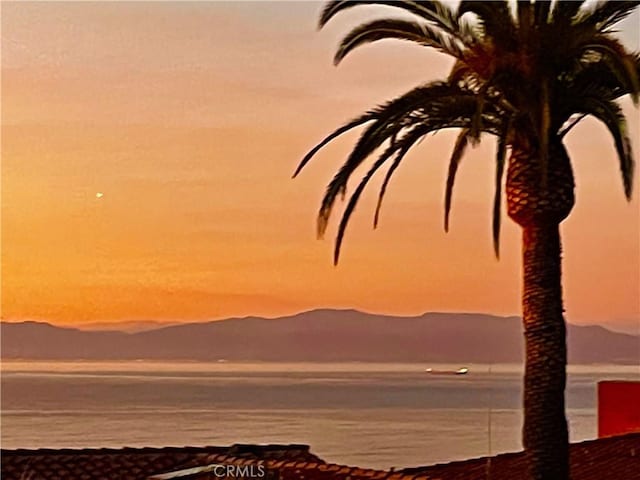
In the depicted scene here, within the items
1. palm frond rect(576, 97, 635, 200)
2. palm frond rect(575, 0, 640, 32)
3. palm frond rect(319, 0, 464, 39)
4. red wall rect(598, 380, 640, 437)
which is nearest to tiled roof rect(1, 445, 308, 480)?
palm frond rect(576, 97, 635, 200)

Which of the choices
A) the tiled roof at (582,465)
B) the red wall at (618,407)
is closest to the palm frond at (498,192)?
the tiled roof at (582,465)

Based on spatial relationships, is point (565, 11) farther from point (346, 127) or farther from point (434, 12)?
point (346, 127)

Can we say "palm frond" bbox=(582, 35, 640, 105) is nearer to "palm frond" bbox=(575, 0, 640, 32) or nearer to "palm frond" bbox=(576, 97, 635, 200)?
"palm frond" bbox=(575, 0, 640, 32)

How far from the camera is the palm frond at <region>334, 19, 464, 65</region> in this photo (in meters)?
8.76

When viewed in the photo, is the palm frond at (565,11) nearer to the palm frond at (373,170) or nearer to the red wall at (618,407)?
the palm frond at (373,170)

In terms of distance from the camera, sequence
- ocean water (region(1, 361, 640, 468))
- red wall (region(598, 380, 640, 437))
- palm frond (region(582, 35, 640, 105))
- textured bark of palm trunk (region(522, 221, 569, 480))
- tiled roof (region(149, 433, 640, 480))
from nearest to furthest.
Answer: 1. palm frond (region(582, 35, 640, 105))
2. tiled roof (region(149, 433, 640, 480))
3. textured bark of palm trunk (region(522, 221, 569, 480))
4. red wall (region(598, 380, 640, 437))
5. ocean water (region(1, 361, 640, 468))

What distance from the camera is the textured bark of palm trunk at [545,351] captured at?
856 cm

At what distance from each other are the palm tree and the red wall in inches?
218

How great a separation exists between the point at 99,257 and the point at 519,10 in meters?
6.51

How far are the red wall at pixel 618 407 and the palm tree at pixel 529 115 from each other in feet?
18.1

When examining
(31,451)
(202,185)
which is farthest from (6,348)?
(202,185)

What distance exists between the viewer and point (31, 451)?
9.59 metres

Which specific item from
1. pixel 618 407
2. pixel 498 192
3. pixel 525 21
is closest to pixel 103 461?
pixel 498 192

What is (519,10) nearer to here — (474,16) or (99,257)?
(474,16)
